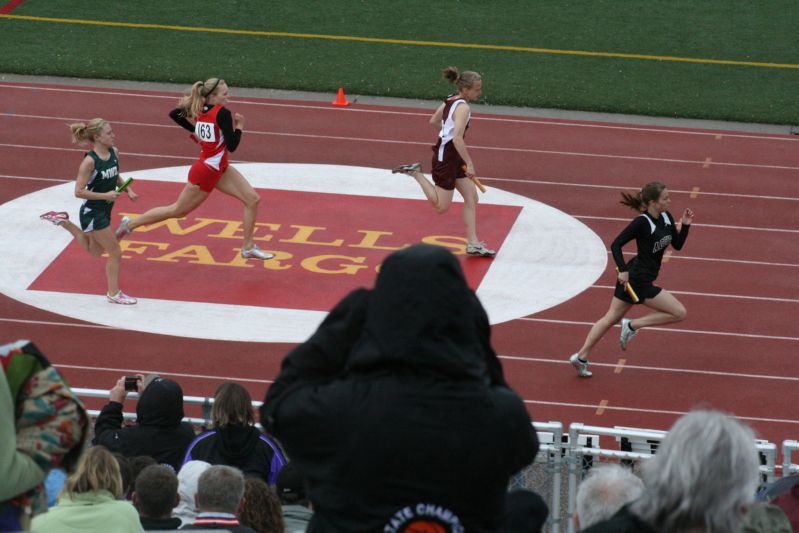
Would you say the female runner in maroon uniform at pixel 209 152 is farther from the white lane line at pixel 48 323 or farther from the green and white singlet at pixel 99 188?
the white lane line at pixel 48 323

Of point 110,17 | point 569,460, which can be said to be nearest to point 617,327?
point 569,460

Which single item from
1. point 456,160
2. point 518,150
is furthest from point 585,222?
point 518,150

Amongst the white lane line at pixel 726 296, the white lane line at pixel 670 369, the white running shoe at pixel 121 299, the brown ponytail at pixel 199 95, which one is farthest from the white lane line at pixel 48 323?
the white lane line at pixel 726 296

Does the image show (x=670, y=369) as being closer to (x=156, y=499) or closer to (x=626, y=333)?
(x=626, y=333)

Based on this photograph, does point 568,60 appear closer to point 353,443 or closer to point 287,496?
point 287,496

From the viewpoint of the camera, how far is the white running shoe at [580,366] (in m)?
11.3

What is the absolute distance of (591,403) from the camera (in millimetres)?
10922

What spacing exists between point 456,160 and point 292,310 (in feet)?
7.58

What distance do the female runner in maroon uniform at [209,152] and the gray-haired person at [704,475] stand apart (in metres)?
9.49

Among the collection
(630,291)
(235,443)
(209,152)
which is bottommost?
(235,443)

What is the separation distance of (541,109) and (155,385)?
1320cm

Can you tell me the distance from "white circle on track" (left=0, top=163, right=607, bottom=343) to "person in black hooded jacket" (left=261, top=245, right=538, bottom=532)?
27.8 feet

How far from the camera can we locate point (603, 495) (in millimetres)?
4332

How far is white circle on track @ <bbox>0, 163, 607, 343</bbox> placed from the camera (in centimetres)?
1222
